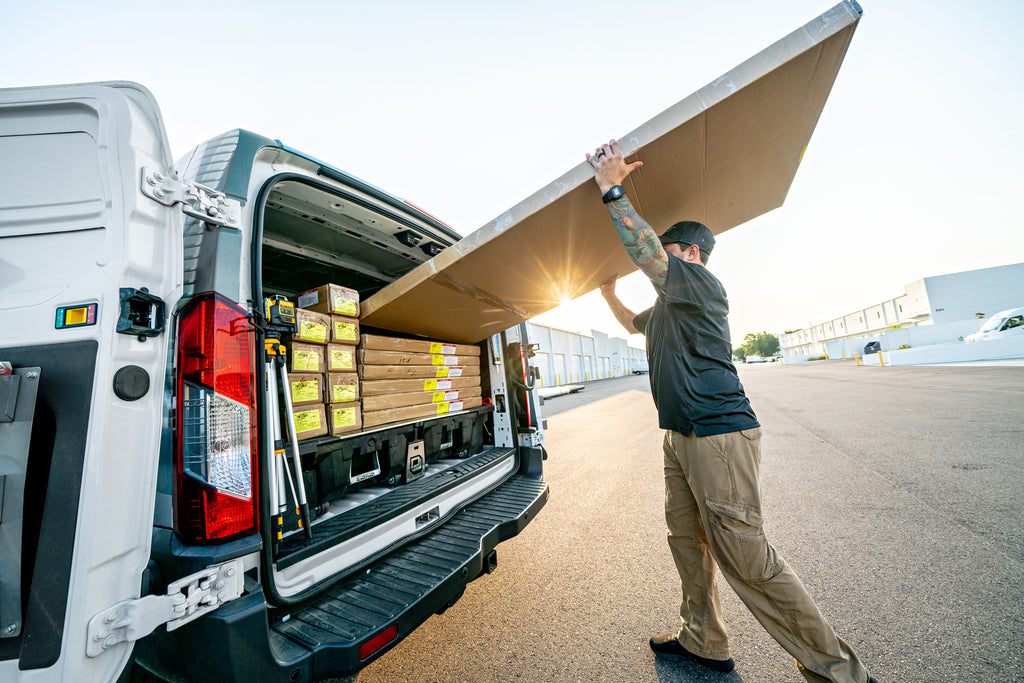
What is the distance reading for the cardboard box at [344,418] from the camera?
7.17 feet

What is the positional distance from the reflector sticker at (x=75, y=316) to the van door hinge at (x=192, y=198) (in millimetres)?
385

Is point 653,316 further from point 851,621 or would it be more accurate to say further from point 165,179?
point 165,179

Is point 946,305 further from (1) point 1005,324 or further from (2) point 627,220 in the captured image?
(2) point 627,220

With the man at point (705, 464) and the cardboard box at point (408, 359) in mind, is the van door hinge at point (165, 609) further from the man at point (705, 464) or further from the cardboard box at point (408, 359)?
the man at point (705, 464)

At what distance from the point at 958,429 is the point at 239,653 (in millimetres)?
8893

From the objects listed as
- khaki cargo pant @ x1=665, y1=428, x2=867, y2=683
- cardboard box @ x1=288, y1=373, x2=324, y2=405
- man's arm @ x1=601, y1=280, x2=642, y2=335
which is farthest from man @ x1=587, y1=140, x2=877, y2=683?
cardboard box @ x1=288, y1=373, x2=324, y2=405

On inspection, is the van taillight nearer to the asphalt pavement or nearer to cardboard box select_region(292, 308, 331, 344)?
cardboard box select_region(292, 308, 331, 344)

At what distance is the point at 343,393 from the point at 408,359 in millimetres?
638

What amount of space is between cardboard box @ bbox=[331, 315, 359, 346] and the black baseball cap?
180 centimetres

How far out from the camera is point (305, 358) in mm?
2043

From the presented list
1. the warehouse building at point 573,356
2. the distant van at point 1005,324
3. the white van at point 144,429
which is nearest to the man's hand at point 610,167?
the white van at point 144,429

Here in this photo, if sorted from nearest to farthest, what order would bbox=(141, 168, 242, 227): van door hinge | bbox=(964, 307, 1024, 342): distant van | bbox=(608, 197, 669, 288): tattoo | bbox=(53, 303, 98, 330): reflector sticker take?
bbox=(53, 303, 98, 330): reflector sticker → bbox=(141, 168, 242, 227): van door hinge → bbox=(608, 197, 669, 288): tattoo → bbox=(964, 307, 1024, 342): distant van

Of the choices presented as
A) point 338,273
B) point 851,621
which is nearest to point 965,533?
point 851,621

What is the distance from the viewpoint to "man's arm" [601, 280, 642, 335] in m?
2.68
